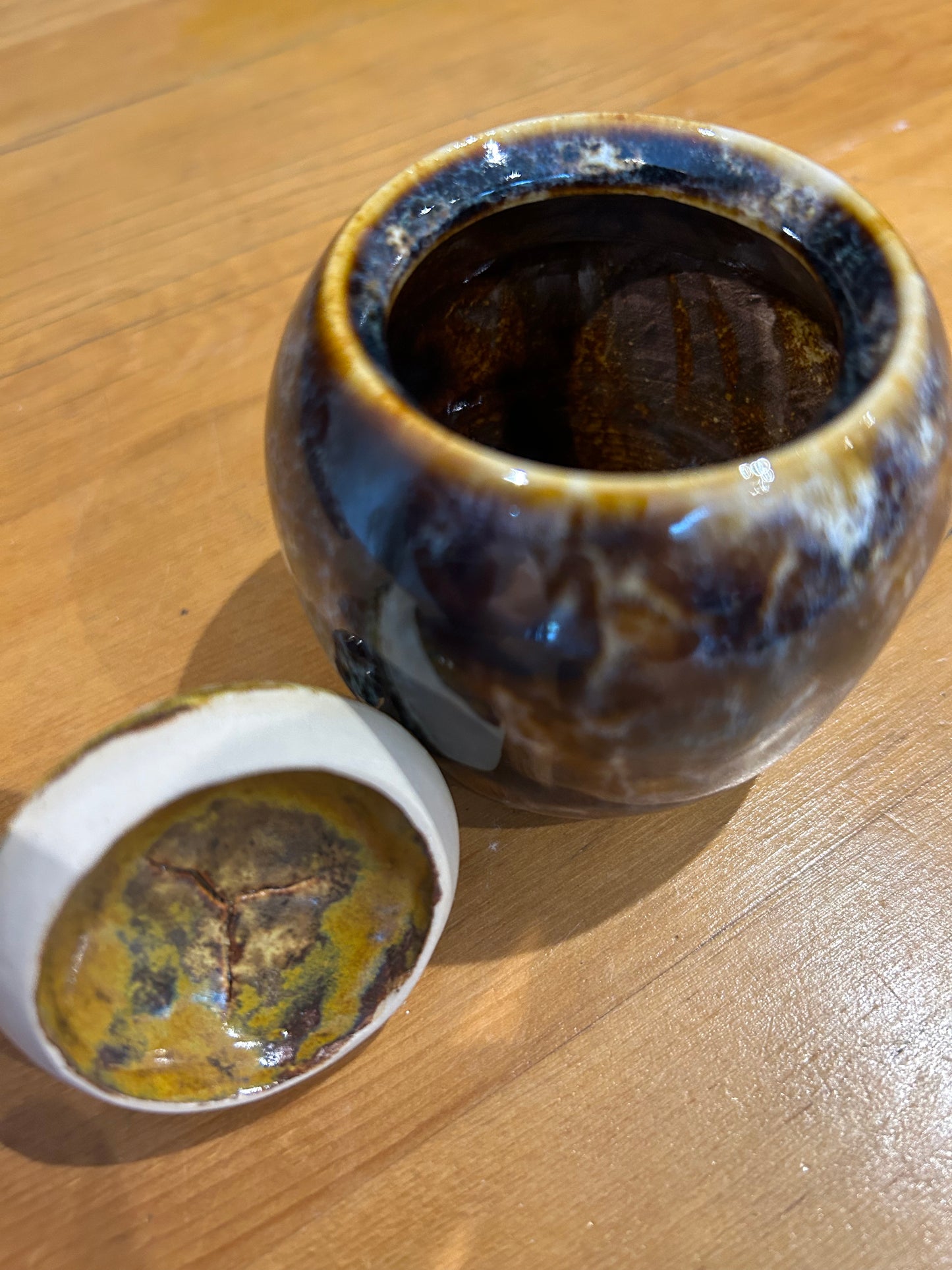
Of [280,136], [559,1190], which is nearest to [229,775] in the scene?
[559,1190]

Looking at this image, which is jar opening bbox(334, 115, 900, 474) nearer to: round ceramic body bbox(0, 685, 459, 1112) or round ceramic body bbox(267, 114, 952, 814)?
round ceramic body bbox(267, 114, 952, 814)

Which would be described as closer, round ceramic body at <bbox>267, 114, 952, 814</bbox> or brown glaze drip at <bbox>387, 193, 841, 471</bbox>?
round ceramic body at <bbox>267, 114, 952, 814</bbox>

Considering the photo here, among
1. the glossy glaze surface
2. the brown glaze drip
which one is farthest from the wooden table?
the brown glaze drip

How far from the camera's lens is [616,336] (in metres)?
0.61

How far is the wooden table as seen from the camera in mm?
459

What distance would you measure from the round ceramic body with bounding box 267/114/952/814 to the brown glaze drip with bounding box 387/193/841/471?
0.13ft

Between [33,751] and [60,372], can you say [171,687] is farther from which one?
[60,372]

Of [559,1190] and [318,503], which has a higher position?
[318,503]

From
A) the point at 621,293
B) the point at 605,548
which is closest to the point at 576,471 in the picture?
the point at 605,548

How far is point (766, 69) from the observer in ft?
3.14

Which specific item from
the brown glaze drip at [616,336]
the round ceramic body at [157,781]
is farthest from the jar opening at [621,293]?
the round ceramic body at [157,781]

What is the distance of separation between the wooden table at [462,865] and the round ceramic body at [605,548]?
11 centimetres

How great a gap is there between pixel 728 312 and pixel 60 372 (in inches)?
18.2

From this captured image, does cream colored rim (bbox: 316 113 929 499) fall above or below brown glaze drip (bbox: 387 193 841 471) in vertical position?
above
